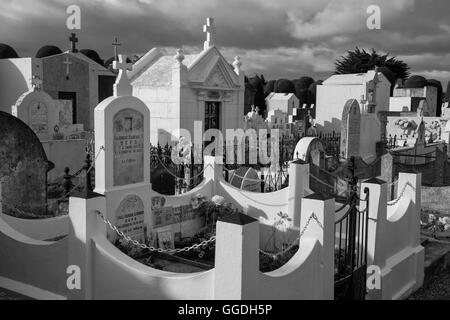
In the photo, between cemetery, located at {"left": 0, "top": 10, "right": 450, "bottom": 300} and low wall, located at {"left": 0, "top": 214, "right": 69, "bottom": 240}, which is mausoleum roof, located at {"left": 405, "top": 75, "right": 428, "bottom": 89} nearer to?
cemetery, located at {"left": 0, "top": 10, "right": 450, "bottom": 300}

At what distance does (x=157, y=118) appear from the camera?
16.1 metres

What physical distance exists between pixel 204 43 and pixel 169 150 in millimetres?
4560

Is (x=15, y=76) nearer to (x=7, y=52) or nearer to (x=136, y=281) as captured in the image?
(x=7, y=52)

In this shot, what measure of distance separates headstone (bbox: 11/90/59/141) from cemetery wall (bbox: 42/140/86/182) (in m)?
0.75

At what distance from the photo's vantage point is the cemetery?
4.97 m

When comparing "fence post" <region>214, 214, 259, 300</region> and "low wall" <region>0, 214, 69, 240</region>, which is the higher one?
"fence post" <region>214, 214, 259, 300</region>

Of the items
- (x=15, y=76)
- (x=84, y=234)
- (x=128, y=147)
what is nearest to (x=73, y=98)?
(x=15, y=76)

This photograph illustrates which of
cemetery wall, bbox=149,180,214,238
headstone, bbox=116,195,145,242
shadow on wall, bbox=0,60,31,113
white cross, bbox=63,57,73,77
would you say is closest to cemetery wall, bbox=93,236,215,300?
headstone, bbox=116,195,145,242

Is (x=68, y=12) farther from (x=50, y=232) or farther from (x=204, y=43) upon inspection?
(x=204, y=43)

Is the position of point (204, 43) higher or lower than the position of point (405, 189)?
higher

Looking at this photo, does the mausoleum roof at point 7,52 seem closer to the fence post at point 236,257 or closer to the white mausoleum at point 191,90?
the white mausoleum at point 191,90

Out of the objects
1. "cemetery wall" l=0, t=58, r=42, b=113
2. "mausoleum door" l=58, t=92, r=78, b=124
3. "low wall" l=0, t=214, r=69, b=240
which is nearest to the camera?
"low wall" l=0, t=214, r=69, b=240

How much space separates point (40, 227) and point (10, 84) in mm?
15780
